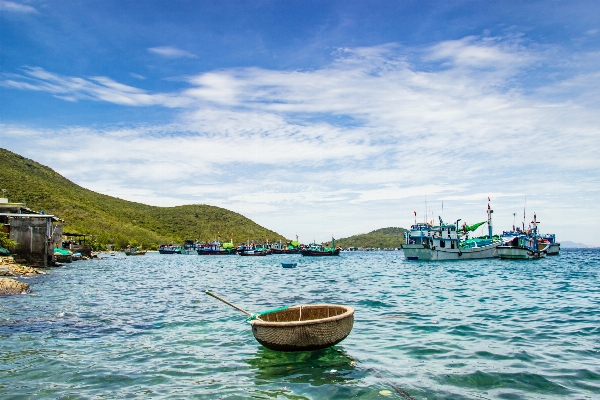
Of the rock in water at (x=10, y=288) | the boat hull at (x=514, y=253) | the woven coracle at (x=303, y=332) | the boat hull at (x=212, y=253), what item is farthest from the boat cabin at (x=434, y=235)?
the boat hull at (x=212, y=253)

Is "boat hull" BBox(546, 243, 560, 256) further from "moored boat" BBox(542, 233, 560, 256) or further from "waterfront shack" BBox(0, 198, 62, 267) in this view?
"waterfront shack" BBox(0, 198, 62, 267)

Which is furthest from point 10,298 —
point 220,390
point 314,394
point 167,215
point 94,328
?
point 167,215

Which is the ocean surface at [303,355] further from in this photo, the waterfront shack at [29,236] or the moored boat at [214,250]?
the moored boat at [214,250]

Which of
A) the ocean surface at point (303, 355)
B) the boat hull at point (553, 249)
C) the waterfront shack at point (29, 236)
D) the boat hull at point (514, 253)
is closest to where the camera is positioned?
the ocean surface at point (303, 355)

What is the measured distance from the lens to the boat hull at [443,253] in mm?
63375

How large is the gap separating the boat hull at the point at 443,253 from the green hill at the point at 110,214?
68518 mm

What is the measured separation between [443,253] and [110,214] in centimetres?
9859

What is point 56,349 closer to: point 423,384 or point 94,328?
point 94,328

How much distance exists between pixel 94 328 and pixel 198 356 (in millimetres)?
5070

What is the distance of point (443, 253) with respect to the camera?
63844mm

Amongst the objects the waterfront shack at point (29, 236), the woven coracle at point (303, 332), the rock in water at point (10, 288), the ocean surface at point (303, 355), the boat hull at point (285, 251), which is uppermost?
the waterfront shack at point (29, 236)

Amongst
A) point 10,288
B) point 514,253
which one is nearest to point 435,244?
point 514,253

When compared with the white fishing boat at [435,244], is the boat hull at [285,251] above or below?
below

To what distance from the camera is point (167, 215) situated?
16725cm
